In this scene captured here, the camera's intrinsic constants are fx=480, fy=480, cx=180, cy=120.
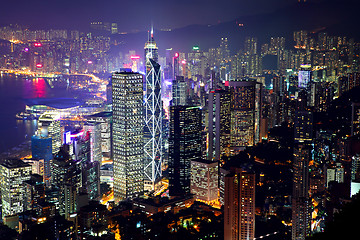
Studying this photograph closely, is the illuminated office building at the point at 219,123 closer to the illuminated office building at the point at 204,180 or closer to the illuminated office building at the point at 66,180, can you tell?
the illuminated office building at the point at 204,180

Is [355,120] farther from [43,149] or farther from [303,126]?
[43,149]

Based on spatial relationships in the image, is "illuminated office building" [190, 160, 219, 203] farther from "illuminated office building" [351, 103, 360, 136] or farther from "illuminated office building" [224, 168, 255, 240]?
"illuminated office building" [351, 103, 360, 136]

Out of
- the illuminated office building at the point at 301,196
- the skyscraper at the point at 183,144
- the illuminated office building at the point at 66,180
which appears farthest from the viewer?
the skyscraper at the point at 183,144

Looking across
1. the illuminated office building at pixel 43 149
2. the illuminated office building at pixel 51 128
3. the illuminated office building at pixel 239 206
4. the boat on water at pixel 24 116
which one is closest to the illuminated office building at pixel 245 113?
the illuminated office building at pixel 51 128

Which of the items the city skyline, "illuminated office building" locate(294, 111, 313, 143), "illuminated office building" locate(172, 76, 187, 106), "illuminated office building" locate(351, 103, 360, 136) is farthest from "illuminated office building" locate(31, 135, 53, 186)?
"illuminated office building" locate(351, 103, 360, 136)

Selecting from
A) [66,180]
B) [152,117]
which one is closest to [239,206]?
[66,180]

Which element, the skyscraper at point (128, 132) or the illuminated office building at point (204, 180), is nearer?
the illuminated office building at point (204, 180)
